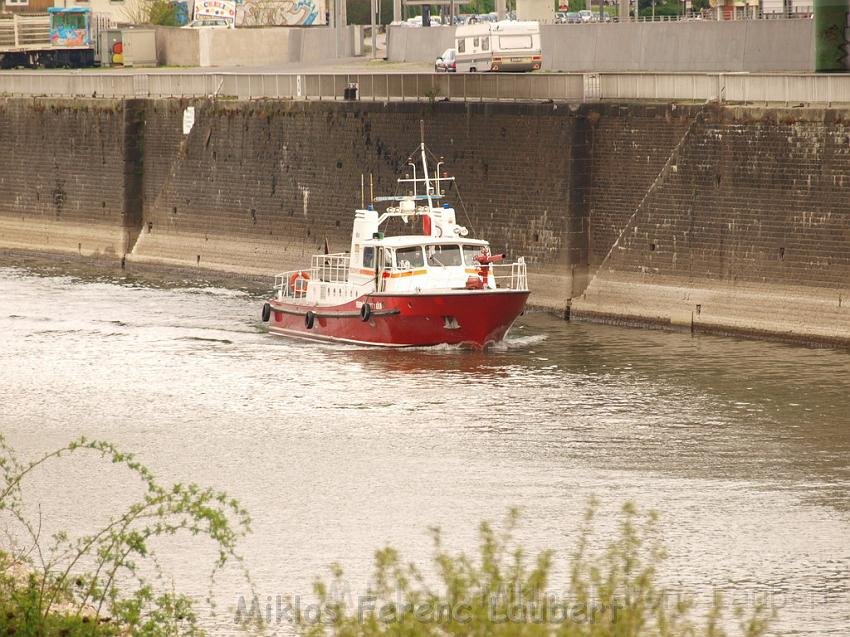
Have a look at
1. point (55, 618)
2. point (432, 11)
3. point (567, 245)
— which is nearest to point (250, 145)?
Result: point (567, 245)

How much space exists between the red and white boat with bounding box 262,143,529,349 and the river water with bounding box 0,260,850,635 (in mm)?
453

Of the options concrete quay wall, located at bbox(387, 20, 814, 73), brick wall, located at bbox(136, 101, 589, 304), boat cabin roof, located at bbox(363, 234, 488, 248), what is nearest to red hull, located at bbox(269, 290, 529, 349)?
boat cabin roof, located at bbox(363, 234, 488, 248)

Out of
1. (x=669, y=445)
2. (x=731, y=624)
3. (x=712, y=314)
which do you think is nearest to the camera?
(x=731, y=624)

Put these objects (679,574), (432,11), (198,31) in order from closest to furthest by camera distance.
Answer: (679,574) < (198,31) < (432,11)

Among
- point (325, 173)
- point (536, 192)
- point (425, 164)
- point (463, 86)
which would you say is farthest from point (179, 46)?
point (425, 164)

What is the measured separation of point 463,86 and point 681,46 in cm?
1030

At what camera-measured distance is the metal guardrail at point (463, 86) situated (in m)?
34.2

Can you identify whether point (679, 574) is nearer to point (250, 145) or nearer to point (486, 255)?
point (486, 255)

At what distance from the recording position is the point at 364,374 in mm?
31391

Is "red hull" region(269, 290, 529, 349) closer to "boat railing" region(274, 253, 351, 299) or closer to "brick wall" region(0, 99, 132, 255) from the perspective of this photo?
"boat railing" region(274, 253, 351, 299)

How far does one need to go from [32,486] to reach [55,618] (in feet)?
30.1

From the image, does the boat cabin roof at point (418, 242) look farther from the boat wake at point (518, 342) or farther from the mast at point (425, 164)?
the boat wake at point (518, 342)

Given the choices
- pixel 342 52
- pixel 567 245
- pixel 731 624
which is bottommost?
pixel 731 624

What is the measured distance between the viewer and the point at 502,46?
51875mm
